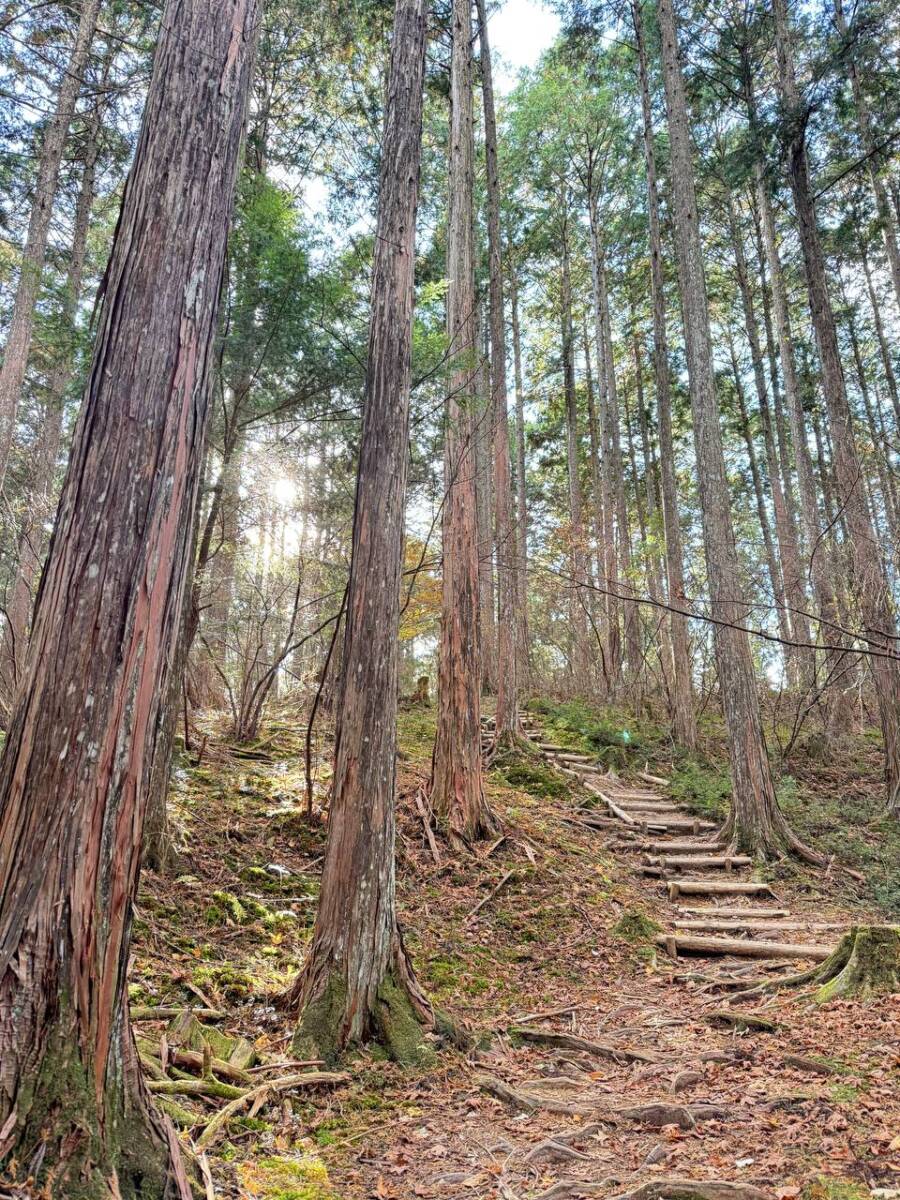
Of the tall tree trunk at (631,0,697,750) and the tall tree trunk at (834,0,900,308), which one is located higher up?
the tall tree trunk at (834,0,900,308)

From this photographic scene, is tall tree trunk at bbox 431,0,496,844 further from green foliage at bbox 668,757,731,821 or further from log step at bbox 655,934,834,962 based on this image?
green foliage at bbox 668,757,731,821

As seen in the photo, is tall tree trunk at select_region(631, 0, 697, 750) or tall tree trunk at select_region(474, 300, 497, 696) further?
tall tree trunk at select_region(631, 0, 697, 750)

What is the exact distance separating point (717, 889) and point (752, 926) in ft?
3.41

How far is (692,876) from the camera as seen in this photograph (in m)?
7.47

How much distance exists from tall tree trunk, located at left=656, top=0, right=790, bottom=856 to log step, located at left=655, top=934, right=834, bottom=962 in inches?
91.4

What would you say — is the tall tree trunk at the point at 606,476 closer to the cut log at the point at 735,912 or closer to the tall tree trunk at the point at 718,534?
the tall tree trunk at the point at 718,534

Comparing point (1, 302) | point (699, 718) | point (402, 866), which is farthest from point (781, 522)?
point (1, 302)

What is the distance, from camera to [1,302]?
12883 millimetres

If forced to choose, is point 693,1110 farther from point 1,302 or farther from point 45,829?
point 1,302

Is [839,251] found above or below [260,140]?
above

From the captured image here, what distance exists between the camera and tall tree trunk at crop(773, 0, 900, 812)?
8.38 m

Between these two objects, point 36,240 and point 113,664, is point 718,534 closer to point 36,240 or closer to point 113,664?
point 113,664

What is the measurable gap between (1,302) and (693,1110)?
1597cm

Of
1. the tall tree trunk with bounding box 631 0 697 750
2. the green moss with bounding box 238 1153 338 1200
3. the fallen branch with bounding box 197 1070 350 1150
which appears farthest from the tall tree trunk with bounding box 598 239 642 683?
the green moss with bounding box 238 1153 338 1200
